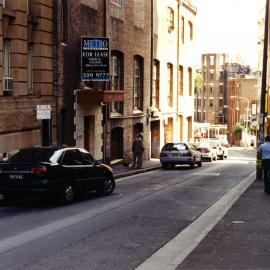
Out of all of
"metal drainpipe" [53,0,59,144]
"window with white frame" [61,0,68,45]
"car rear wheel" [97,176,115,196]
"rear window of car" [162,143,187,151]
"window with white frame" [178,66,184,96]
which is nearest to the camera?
"car rear wheel" [97,176,115,196]

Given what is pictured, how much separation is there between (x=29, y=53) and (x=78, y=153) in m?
8.63

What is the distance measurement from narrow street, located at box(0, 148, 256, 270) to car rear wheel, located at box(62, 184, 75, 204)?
218 mm

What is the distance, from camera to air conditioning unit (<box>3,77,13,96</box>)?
21767 mm

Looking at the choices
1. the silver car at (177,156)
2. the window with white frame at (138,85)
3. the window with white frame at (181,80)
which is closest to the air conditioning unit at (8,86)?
the silver car at (177,156)

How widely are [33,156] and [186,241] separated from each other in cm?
613

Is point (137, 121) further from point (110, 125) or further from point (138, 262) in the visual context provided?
point (138, 262)

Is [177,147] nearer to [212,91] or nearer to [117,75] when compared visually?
[117,75]

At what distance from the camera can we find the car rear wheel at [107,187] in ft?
57.5

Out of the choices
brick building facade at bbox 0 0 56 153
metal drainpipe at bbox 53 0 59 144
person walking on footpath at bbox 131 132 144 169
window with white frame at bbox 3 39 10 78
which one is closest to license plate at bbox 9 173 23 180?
brick building facade at bbox 0 0 56 153

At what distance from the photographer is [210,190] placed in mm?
19469

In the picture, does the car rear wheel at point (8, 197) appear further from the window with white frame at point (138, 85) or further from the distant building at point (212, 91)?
the distant building at point (212, 91)

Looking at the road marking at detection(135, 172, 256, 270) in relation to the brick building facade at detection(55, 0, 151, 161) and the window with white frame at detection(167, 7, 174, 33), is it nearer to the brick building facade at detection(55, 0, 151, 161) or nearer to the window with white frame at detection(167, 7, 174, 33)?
the brick building facade at detection(55, 0, 151, 161)

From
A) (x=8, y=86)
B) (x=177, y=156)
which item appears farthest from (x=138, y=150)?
(x=8, y=86)

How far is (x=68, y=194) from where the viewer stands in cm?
1531
